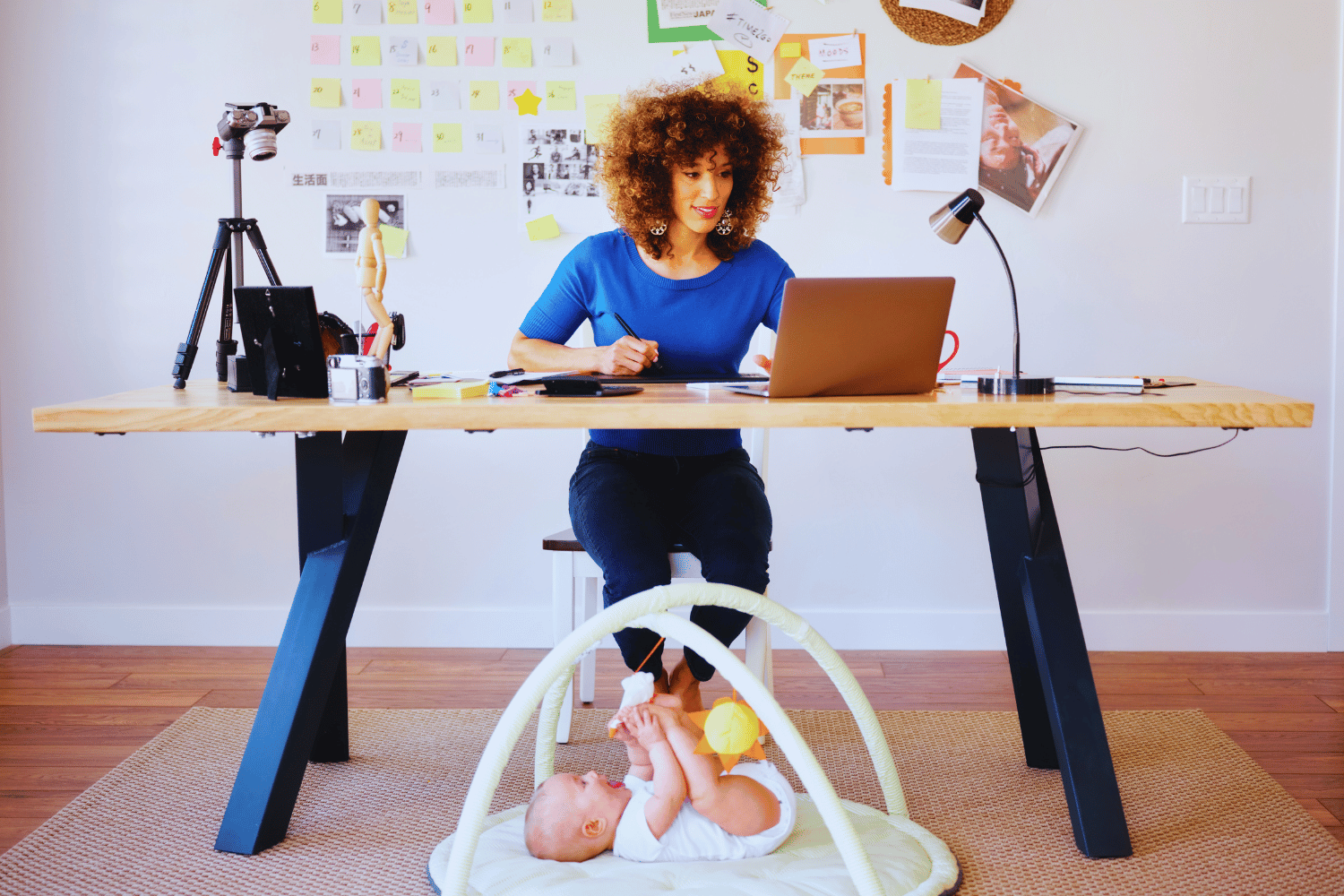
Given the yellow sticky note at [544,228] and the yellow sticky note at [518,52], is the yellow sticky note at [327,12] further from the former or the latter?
the yellow sticky note at [544,228]

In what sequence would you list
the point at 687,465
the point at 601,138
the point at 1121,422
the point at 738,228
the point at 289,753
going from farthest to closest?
the point at 601,138, the point at 738,228, the point at 687,465, the point at 289,753, the point at 1121,422

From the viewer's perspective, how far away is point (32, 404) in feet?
8.45

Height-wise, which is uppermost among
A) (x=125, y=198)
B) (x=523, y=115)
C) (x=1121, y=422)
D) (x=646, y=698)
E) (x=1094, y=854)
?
(x=523, y=115)

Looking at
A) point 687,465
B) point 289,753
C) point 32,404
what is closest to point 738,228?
point 687,465

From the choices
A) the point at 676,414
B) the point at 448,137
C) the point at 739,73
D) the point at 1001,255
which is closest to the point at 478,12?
A: the point at 448,137

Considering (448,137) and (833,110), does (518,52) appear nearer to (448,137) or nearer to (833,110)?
(448,137)

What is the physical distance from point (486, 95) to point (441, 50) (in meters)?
0.15

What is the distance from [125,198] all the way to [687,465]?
5.37 ft

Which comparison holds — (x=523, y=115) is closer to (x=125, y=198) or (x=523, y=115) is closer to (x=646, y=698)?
(x=125, y=198)

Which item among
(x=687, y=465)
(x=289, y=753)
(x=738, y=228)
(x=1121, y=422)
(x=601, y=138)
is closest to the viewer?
(x=1121, y=422)

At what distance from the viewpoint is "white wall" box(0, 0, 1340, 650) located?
2.42 metres

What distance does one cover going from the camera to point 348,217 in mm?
2504

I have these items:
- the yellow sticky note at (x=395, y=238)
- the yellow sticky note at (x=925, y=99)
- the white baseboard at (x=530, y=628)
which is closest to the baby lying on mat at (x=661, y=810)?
the white baseboard at (x=530, y=628)

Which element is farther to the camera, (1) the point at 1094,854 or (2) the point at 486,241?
(2) the point at 486,241
